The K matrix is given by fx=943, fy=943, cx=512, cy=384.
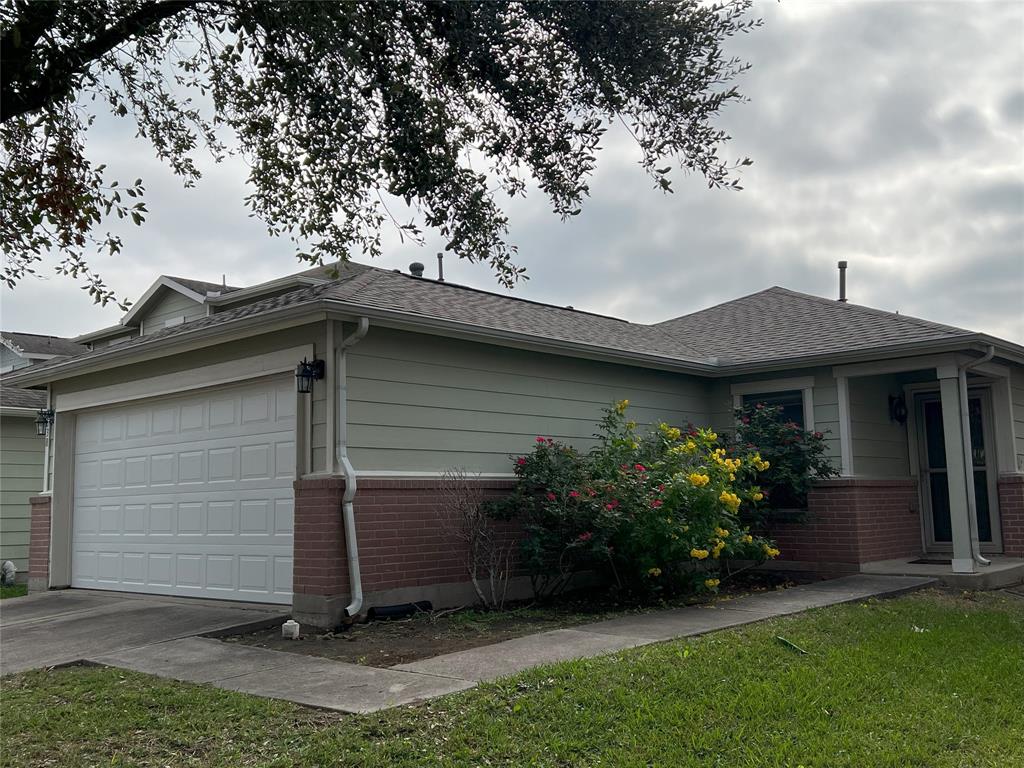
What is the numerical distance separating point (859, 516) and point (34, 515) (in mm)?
11173

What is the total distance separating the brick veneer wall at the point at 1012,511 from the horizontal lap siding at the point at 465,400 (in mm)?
4779

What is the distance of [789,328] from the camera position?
14219 millimetres

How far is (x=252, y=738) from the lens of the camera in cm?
541

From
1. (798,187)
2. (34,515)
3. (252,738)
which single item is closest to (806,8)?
(798,187)

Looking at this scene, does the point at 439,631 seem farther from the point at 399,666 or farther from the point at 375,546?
the point at 399,666

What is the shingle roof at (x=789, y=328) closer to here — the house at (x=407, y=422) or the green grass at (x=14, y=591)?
the house at (x=407, y=422)

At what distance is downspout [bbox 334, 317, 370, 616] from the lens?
28.8ft

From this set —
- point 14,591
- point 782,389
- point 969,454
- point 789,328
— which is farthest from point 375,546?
point 14,591

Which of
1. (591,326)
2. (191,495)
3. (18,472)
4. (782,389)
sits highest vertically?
(591,326)

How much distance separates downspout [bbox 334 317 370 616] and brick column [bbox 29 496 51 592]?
251 inches

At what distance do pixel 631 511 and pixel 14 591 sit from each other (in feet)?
34.9

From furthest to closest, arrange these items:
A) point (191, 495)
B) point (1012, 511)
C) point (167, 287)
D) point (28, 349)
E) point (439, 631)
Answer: point (28, 349), point (167, 287), point (1012, 511), point (191, 495), point (439, 631)

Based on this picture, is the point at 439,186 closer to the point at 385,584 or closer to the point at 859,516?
the point at 385,584

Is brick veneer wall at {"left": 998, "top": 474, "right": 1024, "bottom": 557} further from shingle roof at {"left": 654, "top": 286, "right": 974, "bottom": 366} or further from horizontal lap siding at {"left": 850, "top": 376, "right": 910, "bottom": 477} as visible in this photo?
shingle roof at {"left": 654, "top": 286, "right": 974, "bottom": 366}
